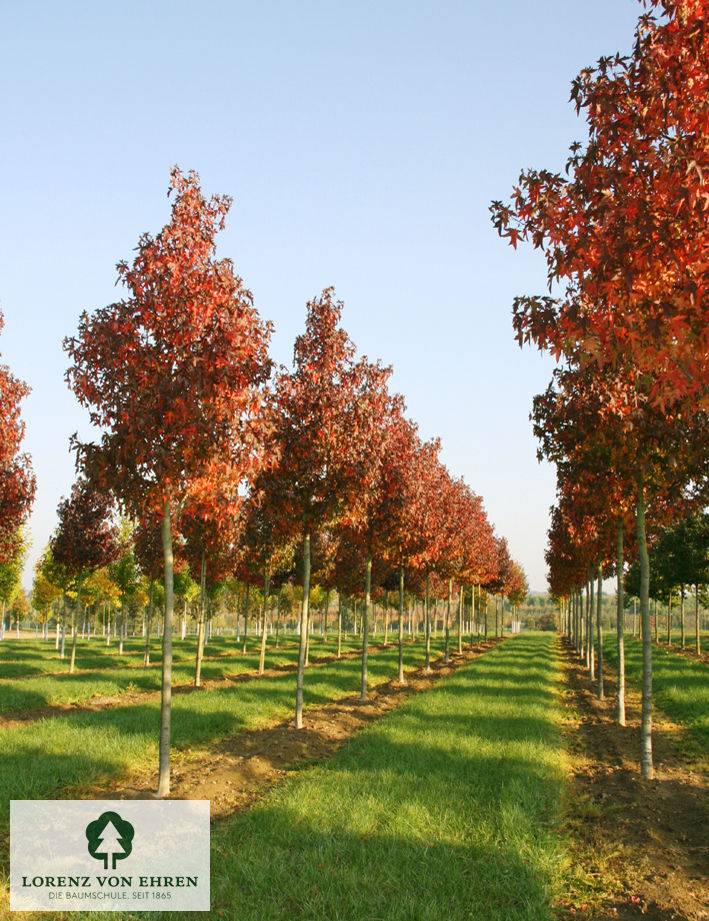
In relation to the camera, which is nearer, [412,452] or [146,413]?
[146,413]

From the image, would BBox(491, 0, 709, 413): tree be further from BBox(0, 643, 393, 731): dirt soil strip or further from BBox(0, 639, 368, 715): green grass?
BBox(0, 639, 368, 715): green grass

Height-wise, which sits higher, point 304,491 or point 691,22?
point 691,22

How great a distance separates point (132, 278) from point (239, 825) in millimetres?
6579

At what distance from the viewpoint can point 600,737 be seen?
494 inches

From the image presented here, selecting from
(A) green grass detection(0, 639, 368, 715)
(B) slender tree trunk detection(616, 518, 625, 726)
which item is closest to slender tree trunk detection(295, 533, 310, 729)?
(B) slender tree trunk detection(616, 518, 625, 726)

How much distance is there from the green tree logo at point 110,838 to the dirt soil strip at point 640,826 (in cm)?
408

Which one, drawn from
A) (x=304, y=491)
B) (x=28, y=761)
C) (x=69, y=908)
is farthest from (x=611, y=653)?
(x=69, y=908)

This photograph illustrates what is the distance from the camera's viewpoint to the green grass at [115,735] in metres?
8.44

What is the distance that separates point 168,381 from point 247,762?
5.74m

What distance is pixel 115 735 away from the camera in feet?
35.6

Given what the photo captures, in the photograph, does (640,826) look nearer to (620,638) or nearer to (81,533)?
(620,638)

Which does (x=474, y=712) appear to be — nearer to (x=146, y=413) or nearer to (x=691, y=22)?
(x=146, y=413)

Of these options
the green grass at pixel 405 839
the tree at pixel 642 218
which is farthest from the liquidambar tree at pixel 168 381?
the tree at pixel 642 218

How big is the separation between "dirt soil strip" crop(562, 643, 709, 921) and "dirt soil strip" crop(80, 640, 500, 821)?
4007 mm
